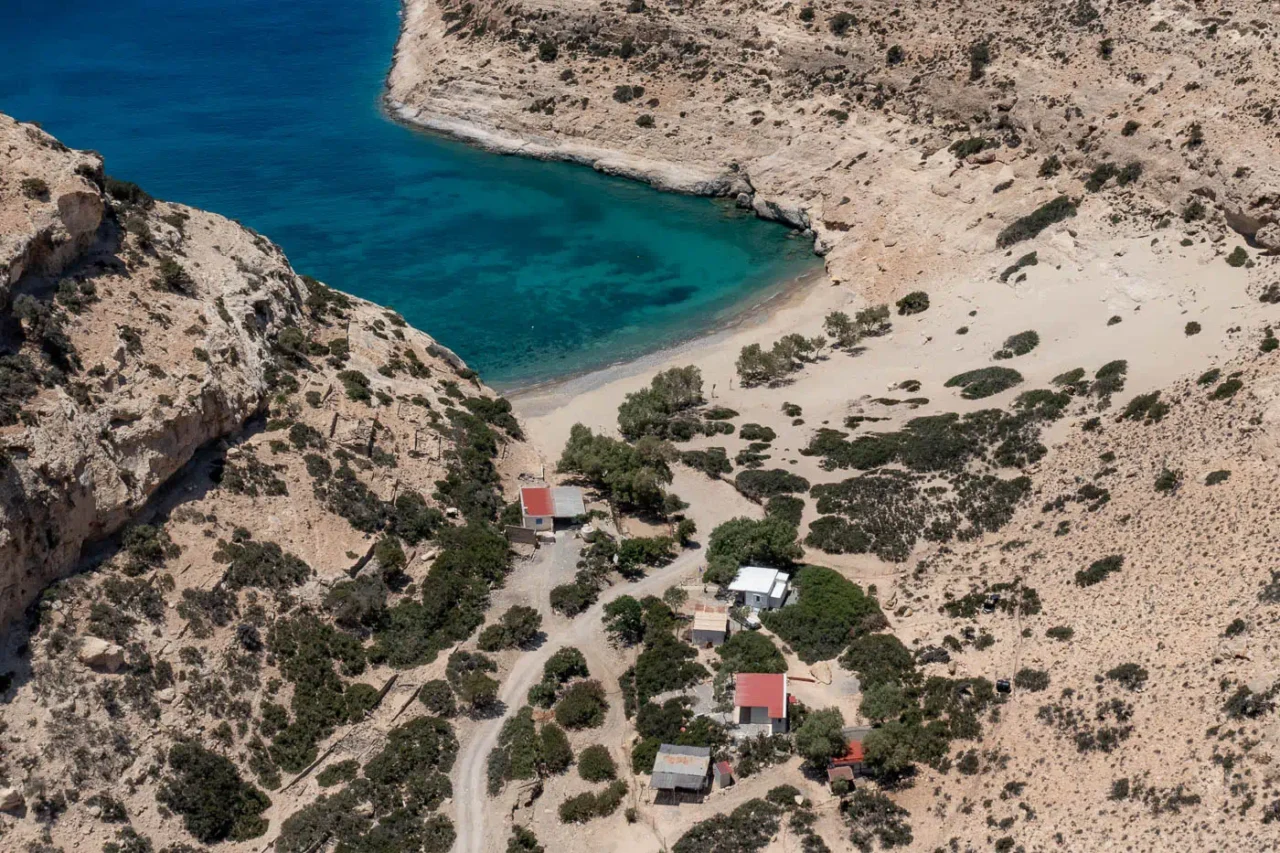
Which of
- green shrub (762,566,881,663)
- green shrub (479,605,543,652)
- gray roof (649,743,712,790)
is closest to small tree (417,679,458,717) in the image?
green shrub (479,605,543,652)

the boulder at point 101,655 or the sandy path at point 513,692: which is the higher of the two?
the boulder at point 101,655

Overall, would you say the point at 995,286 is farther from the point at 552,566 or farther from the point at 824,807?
the point at 824,807

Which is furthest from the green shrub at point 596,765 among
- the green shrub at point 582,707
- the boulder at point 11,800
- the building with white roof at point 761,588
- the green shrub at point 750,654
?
the boulder at point 11,800

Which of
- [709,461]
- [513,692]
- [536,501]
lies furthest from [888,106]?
[513,692]

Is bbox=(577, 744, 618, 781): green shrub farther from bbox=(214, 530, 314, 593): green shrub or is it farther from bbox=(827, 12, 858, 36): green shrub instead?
bbox=(827, 12, 858, 36): green shrub

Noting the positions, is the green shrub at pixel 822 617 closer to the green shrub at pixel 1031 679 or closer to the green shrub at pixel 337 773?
the green shrub at pixel 1031 679

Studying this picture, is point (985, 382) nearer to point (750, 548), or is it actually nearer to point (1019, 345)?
point (1019, 345)
